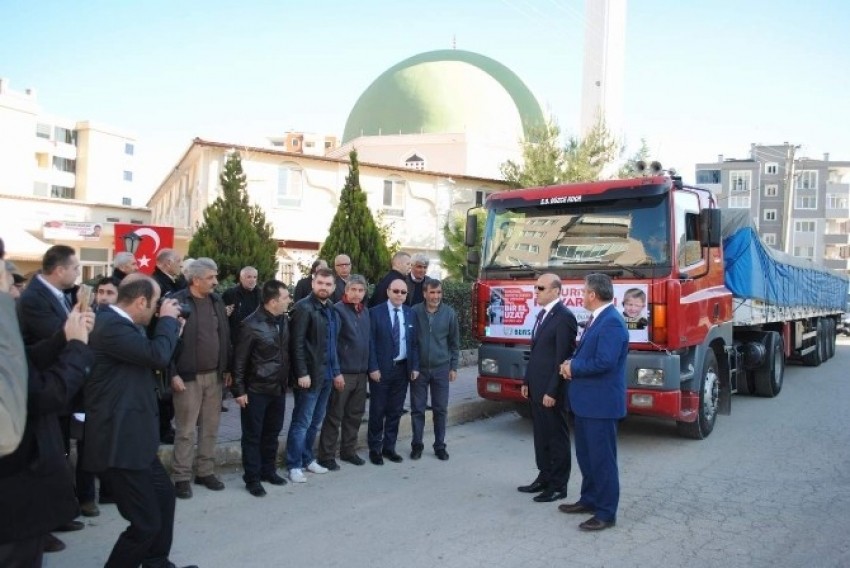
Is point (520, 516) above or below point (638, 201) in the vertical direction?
below

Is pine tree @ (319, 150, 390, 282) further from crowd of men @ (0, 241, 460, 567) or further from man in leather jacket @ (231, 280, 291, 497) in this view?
man in leather jacket @ (231, 280, 291, 497)

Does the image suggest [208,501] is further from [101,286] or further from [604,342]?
[604,342]

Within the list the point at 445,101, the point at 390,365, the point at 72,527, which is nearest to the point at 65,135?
the point at 445,101

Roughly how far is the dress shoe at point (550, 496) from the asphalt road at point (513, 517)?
0.39 ft

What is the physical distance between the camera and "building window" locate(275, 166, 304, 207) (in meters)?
28.2

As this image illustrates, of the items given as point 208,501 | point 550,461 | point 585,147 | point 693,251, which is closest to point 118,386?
point 208,501

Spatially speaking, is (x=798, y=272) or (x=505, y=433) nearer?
(x=505, y=433)

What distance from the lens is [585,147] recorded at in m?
29.9

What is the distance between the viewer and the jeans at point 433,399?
7.25 m

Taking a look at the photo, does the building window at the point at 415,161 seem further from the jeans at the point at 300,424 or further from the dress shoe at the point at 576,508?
the dress shoe at the point at 576,508

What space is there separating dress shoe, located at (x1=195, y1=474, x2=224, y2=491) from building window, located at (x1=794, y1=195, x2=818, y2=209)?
77.2 m

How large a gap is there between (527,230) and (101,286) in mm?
4624

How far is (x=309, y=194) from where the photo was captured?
1136 inches

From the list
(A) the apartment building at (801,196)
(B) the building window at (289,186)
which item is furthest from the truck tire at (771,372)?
(A) the apartment building at (801,196)
